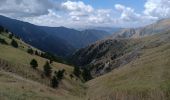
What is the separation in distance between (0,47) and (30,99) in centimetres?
11406

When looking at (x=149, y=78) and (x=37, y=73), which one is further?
(x=37, y=73)

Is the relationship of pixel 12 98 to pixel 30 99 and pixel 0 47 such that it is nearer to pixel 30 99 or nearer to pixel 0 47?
pixel 30 99

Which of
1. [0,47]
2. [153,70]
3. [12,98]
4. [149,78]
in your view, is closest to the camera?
[12,98]

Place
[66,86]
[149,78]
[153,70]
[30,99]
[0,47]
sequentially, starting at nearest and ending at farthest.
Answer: [30,99] → [149,78] → [153,70] → [66,86] → [0,47]

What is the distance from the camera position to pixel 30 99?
106 ft

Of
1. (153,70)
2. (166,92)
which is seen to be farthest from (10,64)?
(166,92)

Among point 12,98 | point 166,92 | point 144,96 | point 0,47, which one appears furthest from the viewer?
point 0,47

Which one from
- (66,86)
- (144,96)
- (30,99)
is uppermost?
(30,99)

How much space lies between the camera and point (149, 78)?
102125 millimetres

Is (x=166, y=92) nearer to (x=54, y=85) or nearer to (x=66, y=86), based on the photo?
(x=54, y=85)

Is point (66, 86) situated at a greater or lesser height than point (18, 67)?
lesser

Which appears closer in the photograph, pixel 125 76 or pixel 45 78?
pixel 45 78

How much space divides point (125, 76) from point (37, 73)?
33118 mm

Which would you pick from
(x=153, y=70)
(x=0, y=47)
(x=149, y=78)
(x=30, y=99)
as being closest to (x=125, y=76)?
(x=153, y=70)
